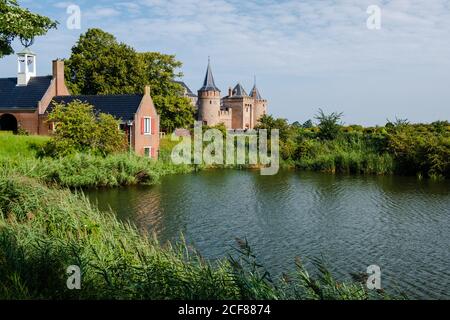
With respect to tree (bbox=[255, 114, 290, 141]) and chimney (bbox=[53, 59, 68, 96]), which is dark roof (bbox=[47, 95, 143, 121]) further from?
tree (bbox=[255, 114, 290, 141])

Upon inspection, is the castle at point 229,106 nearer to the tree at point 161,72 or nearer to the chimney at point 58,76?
the tree at point 161,72

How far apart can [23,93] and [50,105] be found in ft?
8.26

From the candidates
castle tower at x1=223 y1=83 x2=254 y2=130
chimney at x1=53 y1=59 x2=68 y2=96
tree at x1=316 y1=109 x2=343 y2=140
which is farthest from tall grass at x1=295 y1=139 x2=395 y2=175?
castle tower at x1=223 y1=83 x2=254 y2=130

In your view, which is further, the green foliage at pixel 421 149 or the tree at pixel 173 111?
the tree at pixel 173 111

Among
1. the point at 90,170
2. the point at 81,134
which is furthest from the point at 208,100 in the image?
the point at 90,170

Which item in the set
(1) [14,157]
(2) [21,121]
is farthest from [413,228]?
(2) [21,121]

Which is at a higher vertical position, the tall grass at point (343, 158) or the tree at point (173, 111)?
the tree at point (173, 111)

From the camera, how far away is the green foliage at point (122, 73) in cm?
3859

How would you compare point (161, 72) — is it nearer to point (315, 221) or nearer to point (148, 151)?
point (148, 151)

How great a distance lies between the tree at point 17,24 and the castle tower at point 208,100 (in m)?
47.8

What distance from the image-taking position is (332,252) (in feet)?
40.8

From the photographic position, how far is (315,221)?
53.8 ft

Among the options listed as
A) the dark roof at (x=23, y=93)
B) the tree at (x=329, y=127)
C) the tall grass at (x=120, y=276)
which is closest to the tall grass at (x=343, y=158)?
the tree at (x=329, y=127)

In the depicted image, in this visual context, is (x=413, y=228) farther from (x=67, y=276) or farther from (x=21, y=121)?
(x=21, y=121)
